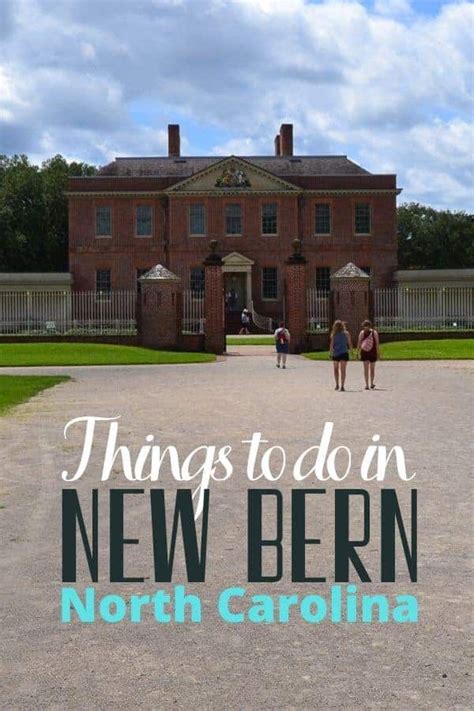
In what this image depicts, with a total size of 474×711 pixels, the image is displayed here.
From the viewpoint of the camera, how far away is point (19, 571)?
609 centimetres

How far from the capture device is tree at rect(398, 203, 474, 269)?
284ft

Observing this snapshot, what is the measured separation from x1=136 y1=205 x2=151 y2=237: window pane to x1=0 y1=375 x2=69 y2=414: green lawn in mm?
37003

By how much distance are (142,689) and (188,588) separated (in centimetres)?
145

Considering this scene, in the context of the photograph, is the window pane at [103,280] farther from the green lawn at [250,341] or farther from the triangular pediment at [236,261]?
the green lawn at [250,341]

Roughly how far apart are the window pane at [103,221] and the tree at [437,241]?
35.2m

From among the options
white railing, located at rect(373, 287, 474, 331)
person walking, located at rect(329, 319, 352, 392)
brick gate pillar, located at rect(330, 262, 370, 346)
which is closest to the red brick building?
white railing, located at rect(373, 287, 474, 331)

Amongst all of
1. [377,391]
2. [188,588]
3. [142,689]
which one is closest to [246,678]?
[142,689]

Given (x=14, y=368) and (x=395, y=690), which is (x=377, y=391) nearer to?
(x=14, y=368)

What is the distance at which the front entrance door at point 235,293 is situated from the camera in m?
58.2

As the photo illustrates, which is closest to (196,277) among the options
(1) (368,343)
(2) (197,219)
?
(2) (197,219)

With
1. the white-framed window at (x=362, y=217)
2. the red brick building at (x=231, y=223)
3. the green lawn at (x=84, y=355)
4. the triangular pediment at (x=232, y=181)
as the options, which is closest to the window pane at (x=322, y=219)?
the red brick building at (x=231, y=223)

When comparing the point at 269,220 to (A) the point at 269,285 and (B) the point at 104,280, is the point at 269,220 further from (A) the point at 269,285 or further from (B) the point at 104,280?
(B) the point at 104,280

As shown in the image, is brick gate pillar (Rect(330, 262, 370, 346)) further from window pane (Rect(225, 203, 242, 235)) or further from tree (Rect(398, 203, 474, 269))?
tree (Rect(398, 203, 474, 269))

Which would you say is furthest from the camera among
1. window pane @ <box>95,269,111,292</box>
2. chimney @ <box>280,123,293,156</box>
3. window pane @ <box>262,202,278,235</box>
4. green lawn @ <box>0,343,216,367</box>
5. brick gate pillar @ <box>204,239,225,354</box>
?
chimney @ <box>280,123,293,156</box>
